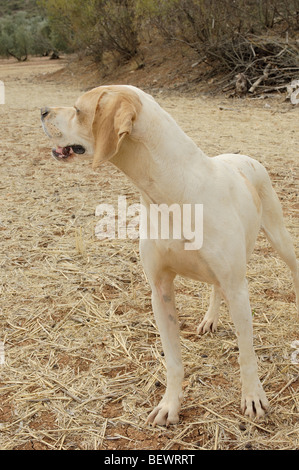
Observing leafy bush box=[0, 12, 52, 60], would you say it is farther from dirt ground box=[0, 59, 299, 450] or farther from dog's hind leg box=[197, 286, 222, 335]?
dog's hind leg box=[197, 286, 222, 335]

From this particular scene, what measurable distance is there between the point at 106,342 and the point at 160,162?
1511mm

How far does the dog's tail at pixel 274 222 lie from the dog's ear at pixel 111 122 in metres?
1.22

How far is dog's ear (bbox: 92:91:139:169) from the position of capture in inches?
83.3

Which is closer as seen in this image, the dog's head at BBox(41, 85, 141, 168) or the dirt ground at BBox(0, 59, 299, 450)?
the dog's head at BBox(41, 85, 141, 168)

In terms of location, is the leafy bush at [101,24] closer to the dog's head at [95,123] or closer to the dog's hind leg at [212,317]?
the dog's hind leg at [212,317]

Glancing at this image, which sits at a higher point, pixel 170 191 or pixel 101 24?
pixel 170 191

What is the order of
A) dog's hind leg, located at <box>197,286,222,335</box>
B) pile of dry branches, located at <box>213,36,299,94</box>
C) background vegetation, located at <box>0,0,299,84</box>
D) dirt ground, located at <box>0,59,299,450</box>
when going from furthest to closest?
background vegetation, located at <box>0,0,299,84</box>, pile of dry branches, located at <box>213,36,299,94</box>, dog's hind leg, located at <box>197,286,222,335</box>, dirt ground, located at <box>0,59,299,450</box>

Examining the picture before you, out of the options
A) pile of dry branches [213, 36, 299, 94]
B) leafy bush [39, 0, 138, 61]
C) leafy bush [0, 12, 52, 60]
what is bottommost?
leafy bush [0, 12, 52, 60]

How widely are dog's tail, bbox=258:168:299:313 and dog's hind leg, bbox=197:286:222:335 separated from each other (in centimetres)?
50

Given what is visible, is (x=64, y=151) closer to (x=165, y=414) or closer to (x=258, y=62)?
(x=165, y=414)

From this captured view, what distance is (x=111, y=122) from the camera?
2.14m

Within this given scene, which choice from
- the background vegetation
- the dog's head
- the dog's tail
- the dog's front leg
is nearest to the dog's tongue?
the dog's head

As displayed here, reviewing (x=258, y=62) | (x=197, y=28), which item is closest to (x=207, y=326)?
(x=258, y=62)

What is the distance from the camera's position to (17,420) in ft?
8.80
